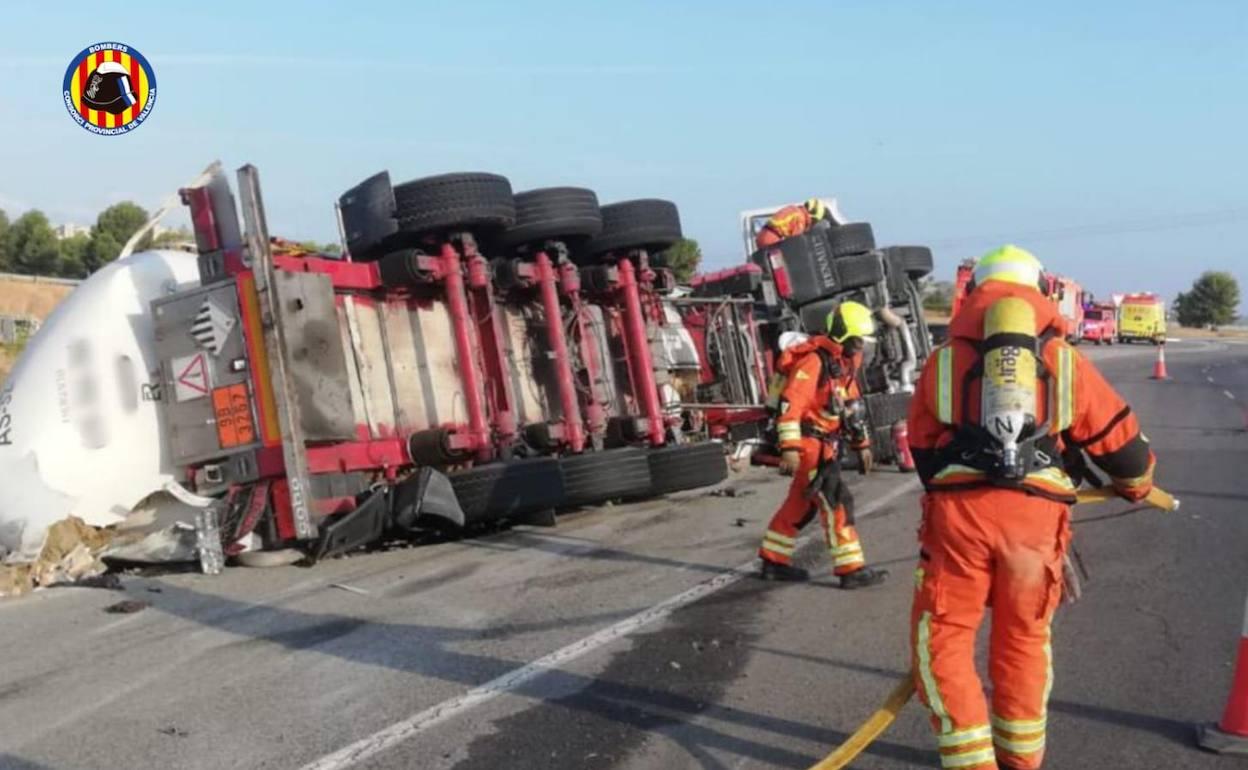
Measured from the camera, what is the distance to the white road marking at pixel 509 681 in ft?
12.9

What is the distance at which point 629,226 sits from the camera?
9.71m

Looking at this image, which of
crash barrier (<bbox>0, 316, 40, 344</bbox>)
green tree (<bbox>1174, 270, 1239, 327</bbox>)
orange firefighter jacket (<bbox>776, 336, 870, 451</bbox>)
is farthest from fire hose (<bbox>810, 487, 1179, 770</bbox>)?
green tree (<bbox>1174, 270, 1239, 327</bbox>)

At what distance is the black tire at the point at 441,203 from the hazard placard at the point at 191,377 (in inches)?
62.9

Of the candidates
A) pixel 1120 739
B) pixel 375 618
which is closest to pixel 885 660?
pixel 1120 739

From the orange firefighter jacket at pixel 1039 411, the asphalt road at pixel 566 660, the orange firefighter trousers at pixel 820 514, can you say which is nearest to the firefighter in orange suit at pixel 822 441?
the orange firefighter trousers at pixel 820 514

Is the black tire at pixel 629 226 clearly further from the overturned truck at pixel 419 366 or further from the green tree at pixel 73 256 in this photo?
the green tree at pixel 73 256

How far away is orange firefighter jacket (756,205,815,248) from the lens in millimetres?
12852

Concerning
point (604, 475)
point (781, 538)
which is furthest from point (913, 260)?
point (781, 538)

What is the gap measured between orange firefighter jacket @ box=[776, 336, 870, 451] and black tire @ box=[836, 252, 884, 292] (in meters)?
5.97

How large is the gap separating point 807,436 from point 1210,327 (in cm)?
9612

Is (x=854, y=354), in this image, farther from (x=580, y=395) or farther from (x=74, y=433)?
(x=74, y=433)

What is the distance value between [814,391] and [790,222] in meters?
6.77

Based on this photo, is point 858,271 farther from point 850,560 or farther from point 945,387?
point 945,387

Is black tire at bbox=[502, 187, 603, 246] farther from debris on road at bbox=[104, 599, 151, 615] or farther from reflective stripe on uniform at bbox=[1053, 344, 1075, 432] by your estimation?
reflective stripe on uniform at bbox=[1053, 344, 1075, 432]
